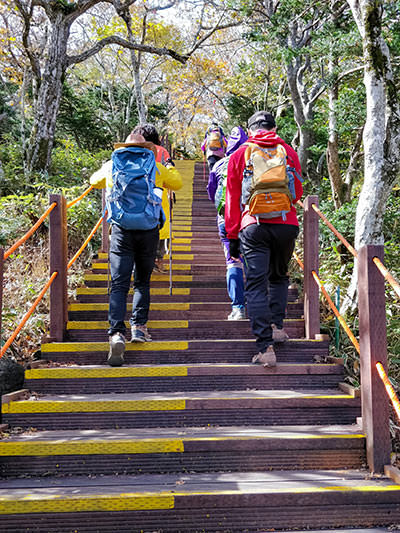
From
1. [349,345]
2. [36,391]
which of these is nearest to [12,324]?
[36,391]

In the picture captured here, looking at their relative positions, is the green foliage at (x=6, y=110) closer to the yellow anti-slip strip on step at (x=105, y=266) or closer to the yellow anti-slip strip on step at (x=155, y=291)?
the yellow anti-slip strip on step at (x=105, y=266)

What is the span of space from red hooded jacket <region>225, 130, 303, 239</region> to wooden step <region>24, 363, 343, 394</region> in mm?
1151

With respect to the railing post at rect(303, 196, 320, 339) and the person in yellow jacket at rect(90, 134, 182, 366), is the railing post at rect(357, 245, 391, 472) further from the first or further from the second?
the person in yellow jacket at rect(90, 134, 182, 366)

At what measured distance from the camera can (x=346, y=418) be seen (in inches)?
130

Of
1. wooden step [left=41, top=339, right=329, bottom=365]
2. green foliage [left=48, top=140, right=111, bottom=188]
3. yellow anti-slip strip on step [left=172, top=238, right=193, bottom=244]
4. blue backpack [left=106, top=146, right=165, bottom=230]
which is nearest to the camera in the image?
blue backpack [left=106, top=146, right=165, bottom=230]

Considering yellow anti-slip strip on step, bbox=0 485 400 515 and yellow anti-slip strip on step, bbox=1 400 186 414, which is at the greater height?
yellow anti-slip strip on step, bbox=1 400 186 414

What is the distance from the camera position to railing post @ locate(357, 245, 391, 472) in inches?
112

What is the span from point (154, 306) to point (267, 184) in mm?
1865

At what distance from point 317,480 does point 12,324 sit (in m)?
3.40

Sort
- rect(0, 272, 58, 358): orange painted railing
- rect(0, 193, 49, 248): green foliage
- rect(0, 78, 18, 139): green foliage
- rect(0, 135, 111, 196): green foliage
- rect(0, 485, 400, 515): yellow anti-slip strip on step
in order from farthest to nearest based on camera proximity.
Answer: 1. rect(0, 78, 18, 139): green foliage
2. rect(0, 135, 111, 196): green foliage
3. rect(0, 193, 49, 248): green foliage
4. rect(0, 272, 58, 358): orange painted railing
5. rect(0, 485, 400, 515): yellow anti-slip strip on step

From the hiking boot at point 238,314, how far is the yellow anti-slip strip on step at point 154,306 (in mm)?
501

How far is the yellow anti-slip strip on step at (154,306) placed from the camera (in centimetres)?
480

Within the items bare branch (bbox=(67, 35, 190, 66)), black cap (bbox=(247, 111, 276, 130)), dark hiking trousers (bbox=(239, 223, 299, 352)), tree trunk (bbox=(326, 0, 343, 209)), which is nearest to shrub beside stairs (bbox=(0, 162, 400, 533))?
dark hiking trousers (bbox=(239, 223, 299, 352))

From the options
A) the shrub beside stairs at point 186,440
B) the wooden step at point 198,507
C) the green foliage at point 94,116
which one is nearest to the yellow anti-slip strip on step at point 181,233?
the shrub beside stairs at point 186,440
